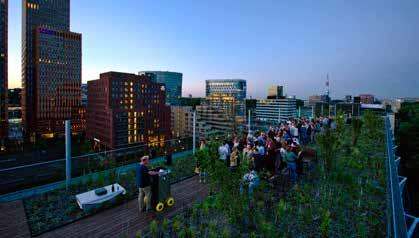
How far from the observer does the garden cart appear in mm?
6016

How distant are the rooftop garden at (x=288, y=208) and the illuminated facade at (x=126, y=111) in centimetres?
8220

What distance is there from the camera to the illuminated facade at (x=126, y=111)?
88312 millimetres

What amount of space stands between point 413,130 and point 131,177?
26591 millimetres

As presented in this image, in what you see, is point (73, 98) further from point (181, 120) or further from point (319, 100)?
point (319, 100)

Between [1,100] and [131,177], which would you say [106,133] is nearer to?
[1,100]

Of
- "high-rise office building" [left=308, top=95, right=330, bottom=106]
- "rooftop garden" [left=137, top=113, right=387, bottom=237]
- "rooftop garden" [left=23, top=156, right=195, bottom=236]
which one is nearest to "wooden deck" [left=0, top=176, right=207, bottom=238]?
"rooftop garden" [left=23, top=156, right=195, bottom=236]

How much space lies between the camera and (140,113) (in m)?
92.8

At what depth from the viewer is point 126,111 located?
90.9m

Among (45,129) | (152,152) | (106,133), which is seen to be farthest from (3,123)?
(152,152)

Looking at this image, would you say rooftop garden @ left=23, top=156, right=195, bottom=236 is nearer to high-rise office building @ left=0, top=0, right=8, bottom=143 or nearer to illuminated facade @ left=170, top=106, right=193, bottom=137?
high-rise office building @ left=0, top=0, right=8, bottom=143

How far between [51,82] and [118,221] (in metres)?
126

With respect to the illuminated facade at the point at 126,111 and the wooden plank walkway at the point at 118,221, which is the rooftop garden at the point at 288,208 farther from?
the illuminated facade at the point at 126,111

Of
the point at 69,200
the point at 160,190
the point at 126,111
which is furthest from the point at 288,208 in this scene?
the point at 126,111

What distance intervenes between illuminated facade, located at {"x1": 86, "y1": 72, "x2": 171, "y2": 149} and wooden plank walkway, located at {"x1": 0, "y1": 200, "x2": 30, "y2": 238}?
8177 cm
